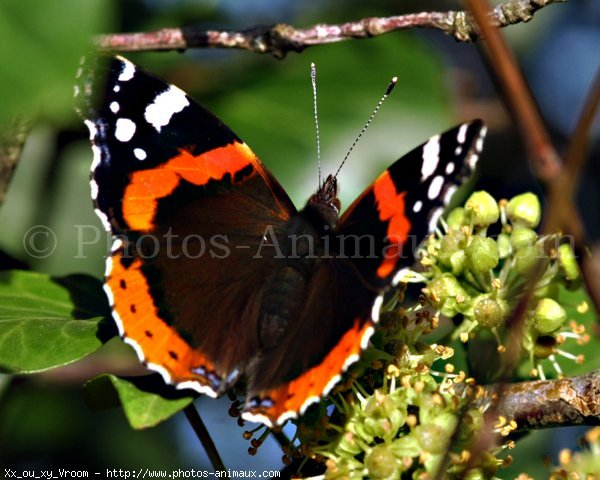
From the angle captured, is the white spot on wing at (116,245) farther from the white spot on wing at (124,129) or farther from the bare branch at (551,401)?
the bare branch at (551,401)

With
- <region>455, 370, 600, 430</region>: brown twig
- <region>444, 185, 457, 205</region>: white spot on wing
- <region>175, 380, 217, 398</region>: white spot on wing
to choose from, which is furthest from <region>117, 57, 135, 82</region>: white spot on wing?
<region>455, 370, 600, 430</region>: brown twig

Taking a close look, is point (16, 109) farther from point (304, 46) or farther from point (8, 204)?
point (8, 204)

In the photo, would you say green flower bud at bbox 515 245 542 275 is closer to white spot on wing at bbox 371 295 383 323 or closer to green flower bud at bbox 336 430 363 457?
white spot on wing at bbox 371 295 383 323

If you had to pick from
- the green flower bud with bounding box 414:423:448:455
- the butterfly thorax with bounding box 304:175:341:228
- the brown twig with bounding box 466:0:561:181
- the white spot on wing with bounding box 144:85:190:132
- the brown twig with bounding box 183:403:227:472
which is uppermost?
the brown twig with bounding box 466:0:561:181

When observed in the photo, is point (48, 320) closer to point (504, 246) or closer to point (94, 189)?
point (94, 189)

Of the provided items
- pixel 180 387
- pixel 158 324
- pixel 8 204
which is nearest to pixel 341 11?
pixel 8 204

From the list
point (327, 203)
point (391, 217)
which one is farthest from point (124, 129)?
point (391, 217)

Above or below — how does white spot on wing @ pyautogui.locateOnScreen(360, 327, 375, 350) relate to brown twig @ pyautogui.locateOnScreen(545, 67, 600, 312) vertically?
below

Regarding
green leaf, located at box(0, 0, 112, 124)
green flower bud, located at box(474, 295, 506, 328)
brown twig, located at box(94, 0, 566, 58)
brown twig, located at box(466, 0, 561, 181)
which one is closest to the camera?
green leaf, located at box(0, 0, 112, 124)
